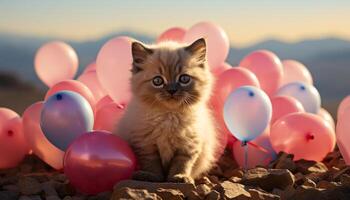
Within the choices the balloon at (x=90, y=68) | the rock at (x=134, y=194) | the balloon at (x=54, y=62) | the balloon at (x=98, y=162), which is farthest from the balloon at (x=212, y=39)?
the rock at (x=134, y=194)

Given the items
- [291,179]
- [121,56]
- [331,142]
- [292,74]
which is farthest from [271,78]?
[291,179]

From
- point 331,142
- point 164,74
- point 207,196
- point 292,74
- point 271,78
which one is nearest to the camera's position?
point 207,196

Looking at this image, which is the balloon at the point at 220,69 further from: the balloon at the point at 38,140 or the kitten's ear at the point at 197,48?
the balloon at the point at 38,140

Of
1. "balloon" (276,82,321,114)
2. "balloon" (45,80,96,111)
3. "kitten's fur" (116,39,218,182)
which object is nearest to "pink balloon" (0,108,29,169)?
"balloon" (45,80,96,111)

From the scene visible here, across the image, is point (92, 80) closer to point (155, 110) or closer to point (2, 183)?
point (2, 183)

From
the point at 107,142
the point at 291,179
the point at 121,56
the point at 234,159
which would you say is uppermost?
the point at 121,56

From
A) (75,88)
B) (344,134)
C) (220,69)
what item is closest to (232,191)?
(344,134)
